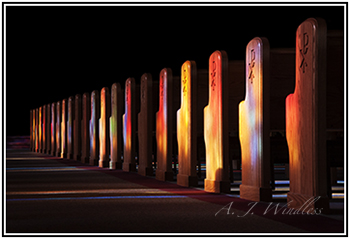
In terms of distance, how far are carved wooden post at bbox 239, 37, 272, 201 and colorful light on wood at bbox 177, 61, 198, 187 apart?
1.66 meters

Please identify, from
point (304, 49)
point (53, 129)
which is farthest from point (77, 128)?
point (304, 49)

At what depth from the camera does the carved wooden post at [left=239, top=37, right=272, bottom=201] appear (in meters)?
6.05

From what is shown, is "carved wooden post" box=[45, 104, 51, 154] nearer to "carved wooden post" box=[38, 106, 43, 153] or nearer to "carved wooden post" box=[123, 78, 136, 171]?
"carved wooden post" box=[38, 106, 43, 153]

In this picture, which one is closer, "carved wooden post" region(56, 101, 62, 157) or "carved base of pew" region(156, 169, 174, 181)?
"carved base of pew" region(156, 169, 174, 181)

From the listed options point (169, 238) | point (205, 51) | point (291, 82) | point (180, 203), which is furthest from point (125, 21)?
point (169, 238)

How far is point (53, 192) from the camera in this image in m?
7.12

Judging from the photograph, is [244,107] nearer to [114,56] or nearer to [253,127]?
[253,127]

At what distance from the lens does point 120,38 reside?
26.5m

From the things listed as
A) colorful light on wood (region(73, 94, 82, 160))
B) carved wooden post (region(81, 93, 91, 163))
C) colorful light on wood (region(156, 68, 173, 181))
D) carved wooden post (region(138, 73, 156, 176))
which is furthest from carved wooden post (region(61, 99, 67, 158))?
colorful light on wood (region(156, 68, 173, 181))

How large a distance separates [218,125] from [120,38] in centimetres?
1982

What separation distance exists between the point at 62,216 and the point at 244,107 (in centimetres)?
248

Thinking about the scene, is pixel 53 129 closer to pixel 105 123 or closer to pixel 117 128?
pixel 105 123

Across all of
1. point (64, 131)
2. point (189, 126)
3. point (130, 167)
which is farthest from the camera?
point (64, 131)

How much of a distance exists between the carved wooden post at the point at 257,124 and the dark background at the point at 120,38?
1353cm
